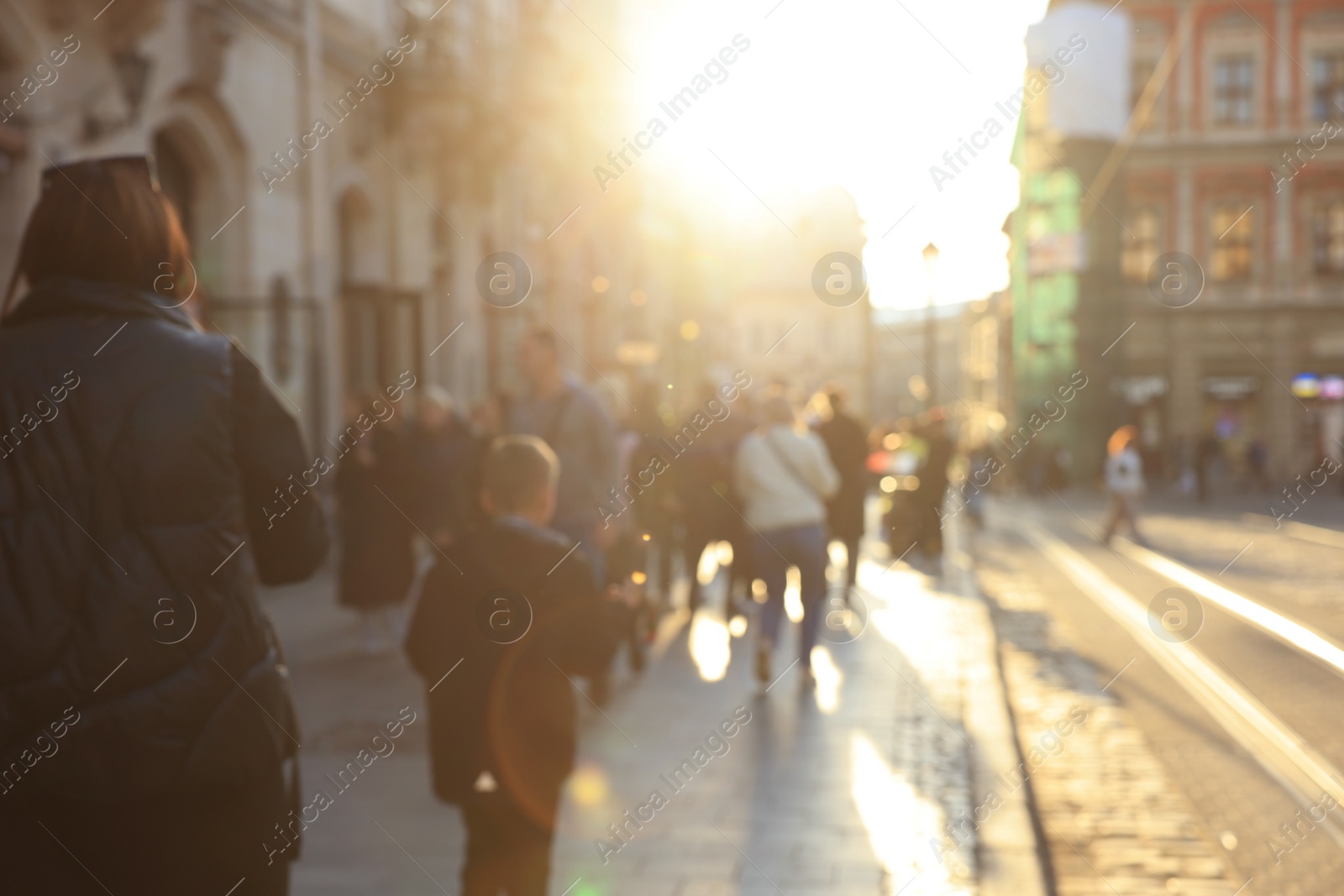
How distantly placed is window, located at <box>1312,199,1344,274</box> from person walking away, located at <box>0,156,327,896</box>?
1888 inches

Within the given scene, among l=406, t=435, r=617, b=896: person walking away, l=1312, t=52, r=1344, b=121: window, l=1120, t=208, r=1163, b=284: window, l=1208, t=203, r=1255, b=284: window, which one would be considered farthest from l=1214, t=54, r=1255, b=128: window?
l=406, t=435, r=617, b=896: person walking away

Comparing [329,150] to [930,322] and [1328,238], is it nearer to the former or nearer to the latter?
[930,322]

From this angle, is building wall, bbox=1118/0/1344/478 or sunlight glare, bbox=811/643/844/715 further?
building wall, bbox=1118/0/1344/478

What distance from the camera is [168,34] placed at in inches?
521

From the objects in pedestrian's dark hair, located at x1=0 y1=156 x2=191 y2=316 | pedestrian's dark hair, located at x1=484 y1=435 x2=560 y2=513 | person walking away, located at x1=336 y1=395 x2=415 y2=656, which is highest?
pedestrian's dark hair, located at x1=0 y1=156 x2=191 y2=316

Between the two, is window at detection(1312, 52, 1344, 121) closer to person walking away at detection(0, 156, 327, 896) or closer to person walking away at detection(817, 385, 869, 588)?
person walking away at detection(817, 385, 869, 588)

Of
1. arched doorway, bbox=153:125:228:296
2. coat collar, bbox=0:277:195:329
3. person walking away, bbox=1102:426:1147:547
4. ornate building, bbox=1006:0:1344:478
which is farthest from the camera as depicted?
ornate building, bbox=1006:0:1344:478

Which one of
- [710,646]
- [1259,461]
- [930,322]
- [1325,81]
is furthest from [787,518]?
[1325,81]

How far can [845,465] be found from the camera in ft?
40.3

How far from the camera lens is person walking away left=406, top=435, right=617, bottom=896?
3.82 m

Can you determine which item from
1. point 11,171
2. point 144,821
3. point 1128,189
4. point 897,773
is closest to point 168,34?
point 11,171

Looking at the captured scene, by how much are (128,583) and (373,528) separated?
843 centimetres

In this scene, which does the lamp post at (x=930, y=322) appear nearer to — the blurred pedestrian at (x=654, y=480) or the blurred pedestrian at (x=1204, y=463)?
the blurred pedestrian at (x=654, y=480)

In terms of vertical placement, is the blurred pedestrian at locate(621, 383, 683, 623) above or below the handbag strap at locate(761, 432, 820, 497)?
below
